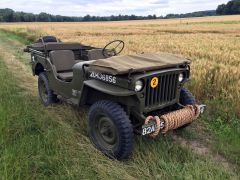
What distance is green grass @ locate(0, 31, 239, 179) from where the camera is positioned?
3.31m

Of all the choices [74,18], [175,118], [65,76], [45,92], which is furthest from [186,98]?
[74,18]

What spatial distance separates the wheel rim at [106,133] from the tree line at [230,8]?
9448cm

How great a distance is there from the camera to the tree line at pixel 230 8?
89037mm

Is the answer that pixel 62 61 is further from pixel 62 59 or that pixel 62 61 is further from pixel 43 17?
pixel 43 17

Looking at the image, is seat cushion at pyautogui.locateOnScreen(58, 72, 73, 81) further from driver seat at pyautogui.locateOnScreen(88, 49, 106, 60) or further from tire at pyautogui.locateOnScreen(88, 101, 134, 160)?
tire at pyautogui.locateOnScreen(88, 101, 134, 160)

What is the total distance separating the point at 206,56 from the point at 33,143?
7903 millimetres

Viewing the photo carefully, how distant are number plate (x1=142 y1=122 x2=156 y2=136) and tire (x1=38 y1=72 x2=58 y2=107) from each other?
8.80ft

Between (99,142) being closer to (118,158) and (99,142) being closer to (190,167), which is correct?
(118,158)

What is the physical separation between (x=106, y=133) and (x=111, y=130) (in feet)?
0.47

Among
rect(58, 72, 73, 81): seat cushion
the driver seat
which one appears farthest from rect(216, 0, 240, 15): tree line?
rect(58, 72, 73, 81): seat cushion

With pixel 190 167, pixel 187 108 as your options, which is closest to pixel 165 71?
pixel 187 108

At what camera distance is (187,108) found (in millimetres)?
4148

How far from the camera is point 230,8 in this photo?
91.8 metres

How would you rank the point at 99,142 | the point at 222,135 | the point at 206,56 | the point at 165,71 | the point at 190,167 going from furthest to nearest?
the point at 206,56 < the point at 222,135 < the point at 99,142 < the point at 165,71 < the point at 190,167
